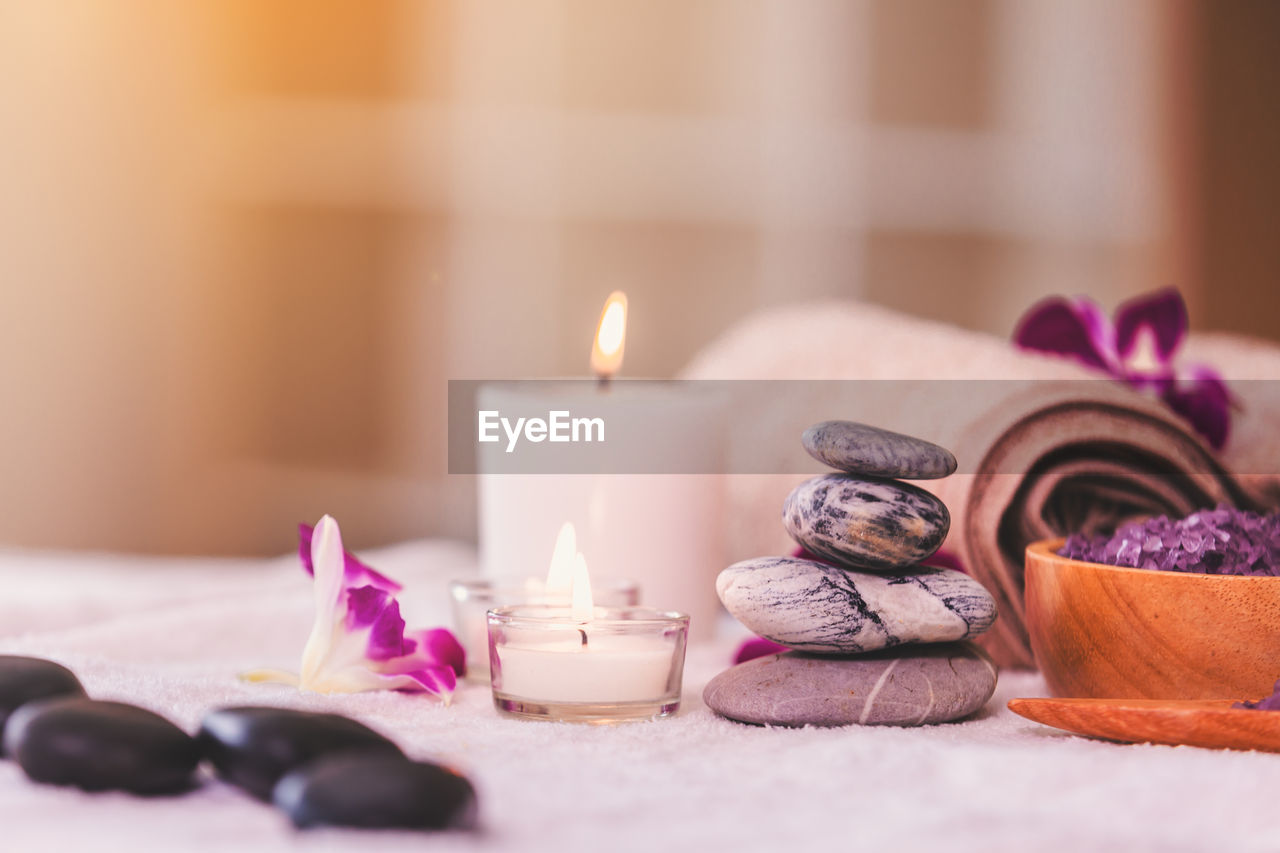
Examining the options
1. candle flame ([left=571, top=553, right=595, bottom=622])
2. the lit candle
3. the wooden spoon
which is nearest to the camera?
the wooden spoon

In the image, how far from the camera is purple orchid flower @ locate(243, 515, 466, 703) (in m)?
0.61

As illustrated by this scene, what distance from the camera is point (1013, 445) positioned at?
2.37ft

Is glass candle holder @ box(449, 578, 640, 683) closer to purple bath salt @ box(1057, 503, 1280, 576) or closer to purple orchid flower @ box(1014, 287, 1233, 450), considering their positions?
purple bath salt @ box(1057, 503, 1280, 576)

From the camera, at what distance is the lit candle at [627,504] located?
806 millimetres

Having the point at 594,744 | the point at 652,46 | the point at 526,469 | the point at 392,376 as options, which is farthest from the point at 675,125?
the point at 594,744

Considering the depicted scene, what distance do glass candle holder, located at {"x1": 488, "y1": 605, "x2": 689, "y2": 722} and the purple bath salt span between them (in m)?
0.22

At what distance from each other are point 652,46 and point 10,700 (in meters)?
1.44

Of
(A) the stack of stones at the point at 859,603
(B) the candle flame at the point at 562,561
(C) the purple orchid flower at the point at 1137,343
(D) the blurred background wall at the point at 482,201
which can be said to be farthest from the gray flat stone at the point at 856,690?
(D) the blurred background wall at the point at 482,201

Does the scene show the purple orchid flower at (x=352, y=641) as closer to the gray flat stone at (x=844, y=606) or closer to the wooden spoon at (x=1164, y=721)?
the gray flat stone at (x=844, y=606)

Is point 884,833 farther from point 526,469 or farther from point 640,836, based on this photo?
point 526,469

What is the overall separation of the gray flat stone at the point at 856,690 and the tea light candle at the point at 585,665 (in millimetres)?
37

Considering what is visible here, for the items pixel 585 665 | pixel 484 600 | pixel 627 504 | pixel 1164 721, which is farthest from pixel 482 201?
pixel 1164 721

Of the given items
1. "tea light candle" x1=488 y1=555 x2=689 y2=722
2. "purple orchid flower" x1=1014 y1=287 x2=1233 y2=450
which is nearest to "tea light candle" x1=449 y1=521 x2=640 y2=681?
"tea light candle" x1=488 y1=555 x2=689 y2=722

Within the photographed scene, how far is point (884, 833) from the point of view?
38 cm
